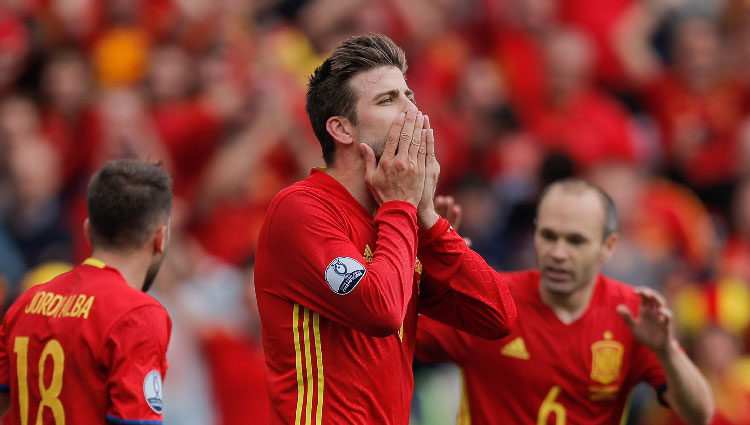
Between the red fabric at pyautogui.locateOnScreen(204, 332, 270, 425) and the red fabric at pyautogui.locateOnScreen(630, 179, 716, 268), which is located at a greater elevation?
the red fabric at pyautogui.locateOnScreen(630, 179, 716, 268)

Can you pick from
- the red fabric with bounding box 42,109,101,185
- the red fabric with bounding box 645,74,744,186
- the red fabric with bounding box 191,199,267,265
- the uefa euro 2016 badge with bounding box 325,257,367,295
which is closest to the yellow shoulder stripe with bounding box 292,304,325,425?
the uefa euro 2016 badge with bounding box 325,257,367,295

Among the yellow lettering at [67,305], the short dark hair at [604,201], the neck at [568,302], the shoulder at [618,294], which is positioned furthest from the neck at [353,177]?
the shoulder at [618,294]

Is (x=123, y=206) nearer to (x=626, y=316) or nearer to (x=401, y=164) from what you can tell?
(x=401, y=164)

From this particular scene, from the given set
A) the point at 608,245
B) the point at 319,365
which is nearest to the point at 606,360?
the point at 608,245

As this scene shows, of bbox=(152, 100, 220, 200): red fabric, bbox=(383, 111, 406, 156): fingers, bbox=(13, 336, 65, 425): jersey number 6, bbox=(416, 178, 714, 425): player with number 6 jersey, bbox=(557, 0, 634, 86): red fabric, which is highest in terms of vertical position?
bbox=(557, 0, 634, 86): red fabric

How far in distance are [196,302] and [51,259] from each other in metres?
1.28

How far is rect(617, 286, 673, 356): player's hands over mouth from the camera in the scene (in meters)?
5.12

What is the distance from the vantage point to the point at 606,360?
5.50m

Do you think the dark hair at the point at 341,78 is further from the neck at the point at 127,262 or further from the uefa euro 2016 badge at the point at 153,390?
the uefa euro 2016 badge at the point at 153,390

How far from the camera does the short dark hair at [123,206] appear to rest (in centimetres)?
468

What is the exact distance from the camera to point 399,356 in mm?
4422

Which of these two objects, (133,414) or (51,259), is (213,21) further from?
(133,414)

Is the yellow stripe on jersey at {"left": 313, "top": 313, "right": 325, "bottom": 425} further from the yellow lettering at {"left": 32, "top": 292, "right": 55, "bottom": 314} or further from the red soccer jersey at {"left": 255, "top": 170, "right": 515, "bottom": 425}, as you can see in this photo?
the yellow lettering at {"left": 32, "top": 292, "right": 55, "bottom": 314}

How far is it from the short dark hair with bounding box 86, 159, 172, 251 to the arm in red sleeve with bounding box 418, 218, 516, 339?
3.79 ft
